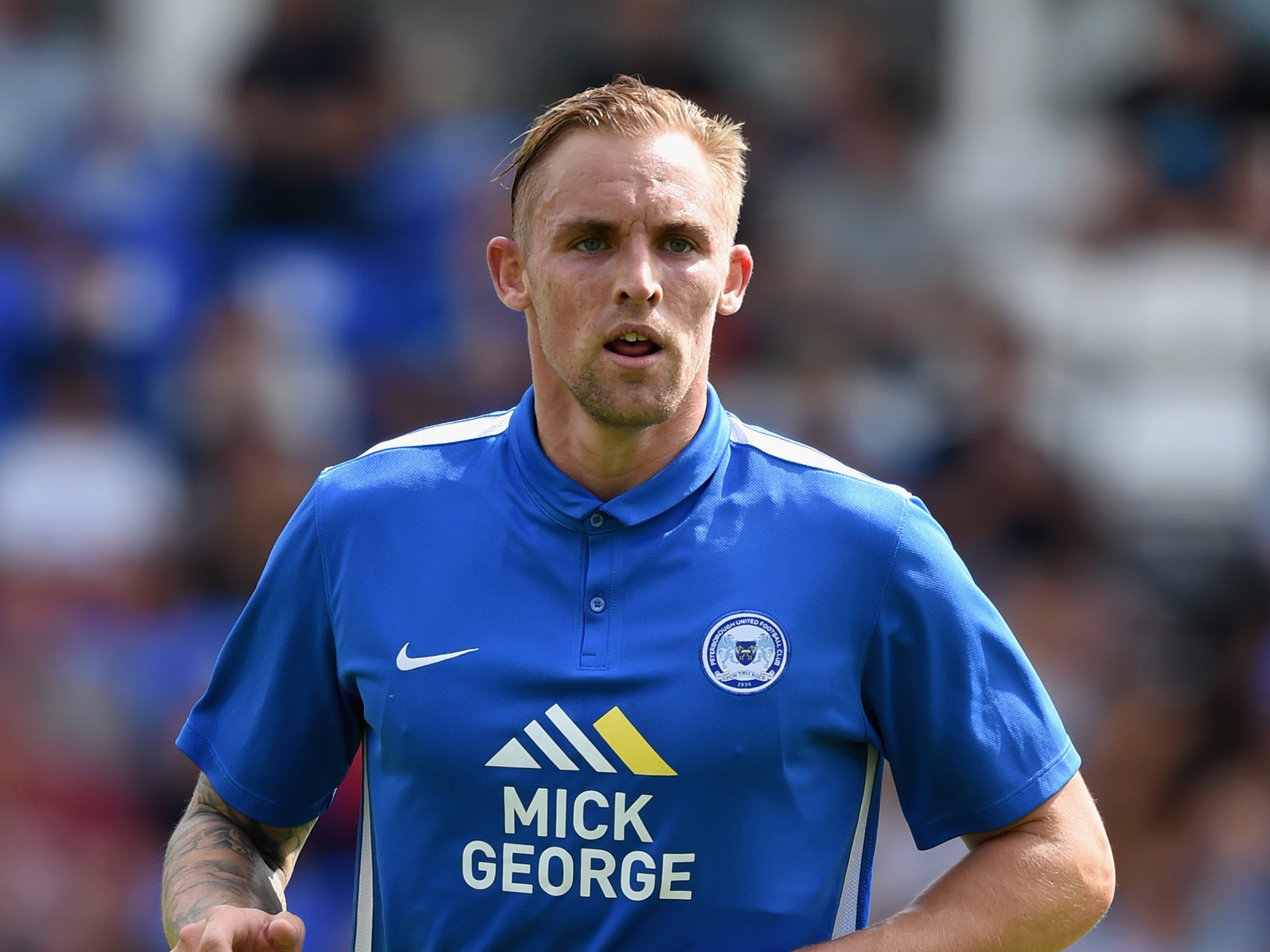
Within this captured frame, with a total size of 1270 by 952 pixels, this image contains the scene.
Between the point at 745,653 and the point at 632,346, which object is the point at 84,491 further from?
the point at 745,653

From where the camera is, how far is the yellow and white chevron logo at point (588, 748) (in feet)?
9.48

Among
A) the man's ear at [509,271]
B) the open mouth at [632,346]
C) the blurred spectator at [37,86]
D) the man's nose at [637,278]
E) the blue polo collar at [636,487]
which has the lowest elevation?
the blue polo collar at [636,487]

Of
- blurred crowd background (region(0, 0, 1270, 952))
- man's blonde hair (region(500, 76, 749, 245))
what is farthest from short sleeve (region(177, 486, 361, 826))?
blurred crowd background (region(0, 0, 1270, 952))

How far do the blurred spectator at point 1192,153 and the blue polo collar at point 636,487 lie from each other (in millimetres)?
6330

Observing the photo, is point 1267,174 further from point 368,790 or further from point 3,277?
point 368,790

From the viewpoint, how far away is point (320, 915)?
6.59 meters

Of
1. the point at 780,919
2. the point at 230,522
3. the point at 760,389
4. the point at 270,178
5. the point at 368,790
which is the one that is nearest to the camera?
the point at 780,919

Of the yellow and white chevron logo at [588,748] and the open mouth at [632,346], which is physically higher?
the open mouth at [632,346]

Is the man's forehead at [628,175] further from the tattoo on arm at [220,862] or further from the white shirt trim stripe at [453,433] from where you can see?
the tattoo on arm at [220,862]

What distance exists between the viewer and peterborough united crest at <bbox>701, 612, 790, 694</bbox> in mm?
2918

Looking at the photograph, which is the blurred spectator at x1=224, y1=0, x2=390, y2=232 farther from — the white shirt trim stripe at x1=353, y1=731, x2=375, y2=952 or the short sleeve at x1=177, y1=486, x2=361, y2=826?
the white shirt trim stripe at x1=353, y1=731, x2=375, y2=952

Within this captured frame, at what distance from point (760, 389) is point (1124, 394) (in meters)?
1.95

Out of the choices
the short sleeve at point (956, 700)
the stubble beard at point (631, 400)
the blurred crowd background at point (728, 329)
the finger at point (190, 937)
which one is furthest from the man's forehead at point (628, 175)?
the blurred crowd background at point (728, 329)

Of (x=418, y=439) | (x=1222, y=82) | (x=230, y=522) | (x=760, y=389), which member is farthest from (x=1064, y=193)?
(x=418, y=439)
